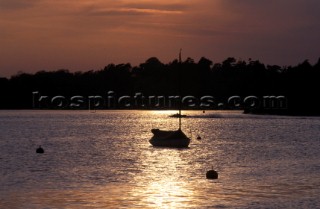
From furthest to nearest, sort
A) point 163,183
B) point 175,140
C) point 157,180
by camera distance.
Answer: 1. point 175,140
2. point 157,180
3. point 163,183

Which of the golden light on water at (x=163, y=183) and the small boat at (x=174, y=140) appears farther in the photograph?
the small boat at (x=174, y=140)

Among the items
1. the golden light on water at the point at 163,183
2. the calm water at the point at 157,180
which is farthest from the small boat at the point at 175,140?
the golden light on water at the point at 163,183

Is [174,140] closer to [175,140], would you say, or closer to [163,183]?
[175,140]

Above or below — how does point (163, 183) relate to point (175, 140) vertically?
below

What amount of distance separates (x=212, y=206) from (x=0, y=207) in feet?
40.8

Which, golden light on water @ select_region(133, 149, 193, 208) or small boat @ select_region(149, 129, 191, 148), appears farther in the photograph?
small boat @ select_region(149, 129, 191, 148)

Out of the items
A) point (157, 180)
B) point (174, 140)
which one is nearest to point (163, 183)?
point (157, 180)

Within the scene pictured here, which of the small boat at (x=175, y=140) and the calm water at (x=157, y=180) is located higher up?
the small boat at (x=175, y=140)

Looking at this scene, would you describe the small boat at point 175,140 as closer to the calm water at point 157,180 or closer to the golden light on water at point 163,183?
the calm water at point 157,180

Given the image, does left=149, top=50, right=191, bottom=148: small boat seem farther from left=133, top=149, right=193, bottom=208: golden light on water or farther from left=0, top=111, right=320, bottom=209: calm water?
left=133, top=149, right=193, bottom=208: golden light on water

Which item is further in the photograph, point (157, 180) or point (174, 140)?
point (174, 140)

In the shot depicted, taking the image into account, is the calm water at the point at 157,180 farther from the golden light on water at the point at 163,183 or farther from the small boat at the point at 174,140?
the small boat at the point at 174,140

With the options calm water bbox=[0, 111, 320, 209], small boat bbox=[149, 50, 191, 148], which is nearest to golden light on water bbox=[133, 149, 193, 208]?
calm water bbox=[0, 111, 320, 209]

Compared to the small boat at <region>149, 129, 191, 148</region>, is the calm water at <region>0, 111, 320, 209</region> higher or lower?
lower
